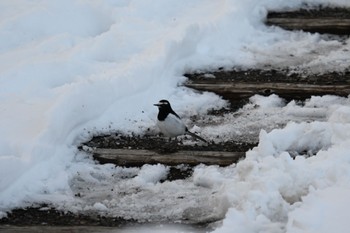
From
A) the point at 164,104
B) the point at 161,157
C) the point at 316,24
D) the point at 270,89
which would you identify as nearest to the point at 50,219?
the point at 161,157

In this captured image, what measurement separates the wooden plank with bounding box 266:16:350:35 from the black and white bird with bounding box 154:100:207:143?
6.21 ft

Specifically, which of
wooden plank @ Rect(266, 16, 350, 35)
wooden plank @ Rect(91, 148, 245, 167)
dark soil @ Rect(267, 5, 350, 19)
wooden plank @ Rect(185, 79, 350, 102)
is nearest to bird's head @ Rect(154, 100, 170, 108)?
wooden plank @ Rect(91, 148, 245, 167)

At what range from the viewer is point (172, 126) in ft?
15.0

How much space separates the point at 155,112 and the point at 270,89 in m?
0.77

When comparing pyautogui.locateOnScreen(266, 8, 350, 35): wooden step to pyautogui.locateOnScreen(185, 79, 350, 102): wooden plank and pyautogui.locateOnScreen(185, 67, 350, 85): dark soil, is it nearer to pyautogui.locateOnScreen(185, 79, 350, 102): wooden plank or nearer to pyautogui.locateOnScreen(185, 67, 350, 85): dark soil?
pyautogui.locateOnScreen(185, 67, 350, 85): dark soil

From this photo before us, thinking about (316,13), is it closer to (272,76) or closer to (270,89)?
(272,76)

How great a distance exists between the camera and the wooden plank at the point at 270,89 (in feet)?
17.0

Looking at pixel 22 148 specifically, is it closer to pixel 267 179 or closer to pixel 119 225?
pixel 119 225

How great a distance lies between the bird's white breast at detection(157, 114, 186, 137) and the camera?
4.58 metres

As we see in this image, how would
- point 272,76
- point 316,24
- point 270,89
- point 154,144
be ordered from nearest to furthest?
point 154,144, point 270,89, point 272,76, point 316,24

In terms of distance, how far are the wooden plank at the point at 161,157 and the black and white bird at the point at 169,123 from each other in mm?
162

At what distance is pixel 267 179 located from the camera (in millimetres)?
3510

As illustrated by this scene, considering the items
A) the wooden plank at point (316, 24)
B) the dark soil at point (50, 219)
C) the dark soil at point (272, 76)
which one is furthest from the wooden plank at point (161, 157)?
the wooden plank at point (316, 24)

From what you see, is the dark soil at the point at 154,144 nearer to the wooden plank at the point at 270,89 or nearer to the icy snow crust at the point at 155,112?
the icy snow crust at the point at 155,112
